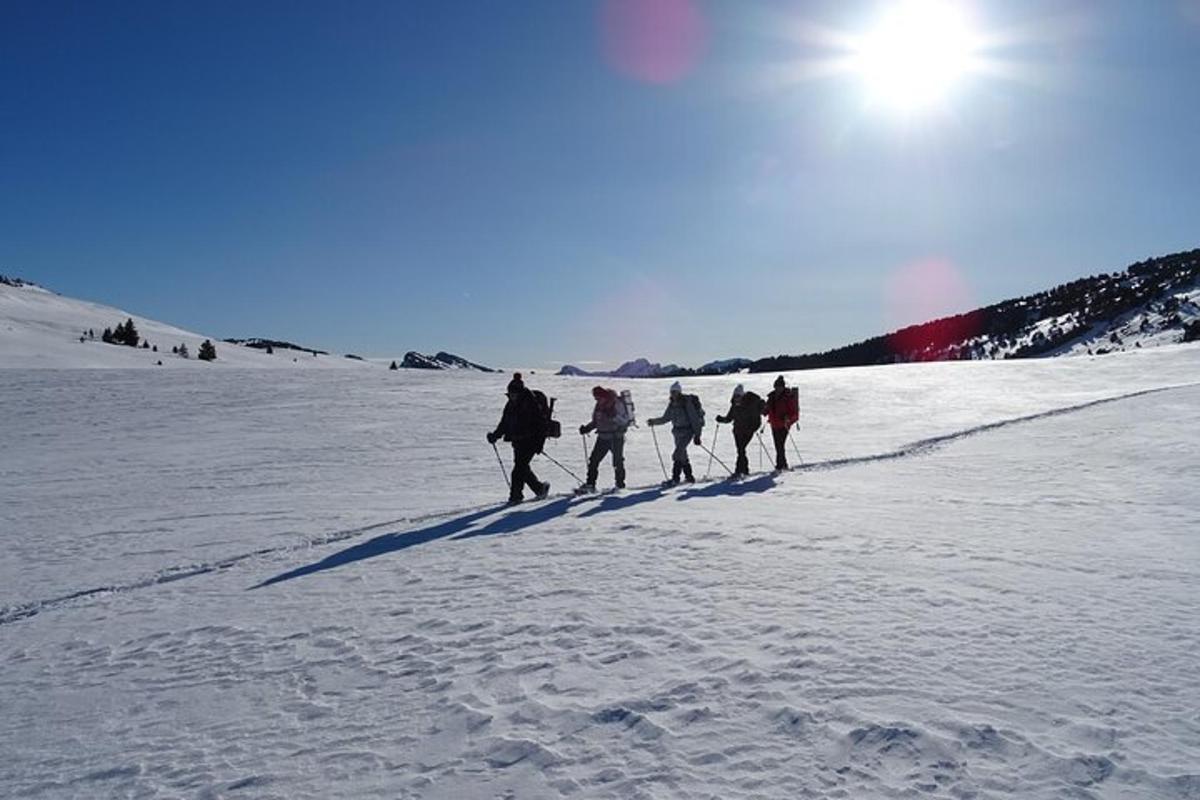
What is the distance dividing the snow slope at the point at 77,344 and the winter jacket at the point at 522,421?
29.0 metres

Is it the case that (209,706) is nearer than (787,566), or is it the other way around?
(209,706)

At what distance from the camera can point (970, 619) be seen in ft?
17.7

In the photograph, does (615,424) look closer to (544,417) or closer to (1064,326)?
(544,417)

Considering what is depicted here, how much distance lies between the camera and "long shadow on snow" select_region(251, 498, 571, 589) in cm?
809

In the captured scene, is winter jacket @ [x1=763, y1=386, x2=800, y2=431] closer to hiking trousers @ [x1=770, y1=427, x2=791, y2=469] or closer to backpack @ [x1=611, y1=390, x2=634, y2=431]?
hiking trousers @ [x1=770, y1=427, x2=791, y2=469]

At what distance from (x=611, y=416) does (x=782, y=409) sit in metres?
4.21

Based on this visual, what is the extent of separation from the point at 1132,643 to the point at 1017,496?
6.40 metres

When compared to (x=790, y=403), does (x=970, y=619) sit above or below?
below

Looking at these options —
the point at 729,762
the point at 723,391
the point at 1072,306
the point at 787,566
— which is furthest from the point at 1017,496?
the point at 1072,306

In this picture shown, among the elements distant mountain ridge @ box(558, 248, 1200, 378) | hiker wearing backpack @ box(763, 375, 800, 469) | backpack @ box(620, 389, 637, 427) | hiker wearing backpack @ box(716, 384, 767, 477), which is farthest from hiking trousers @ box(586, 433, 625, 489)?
distant mountain ridge @ box(558, 248, 1200, 378)

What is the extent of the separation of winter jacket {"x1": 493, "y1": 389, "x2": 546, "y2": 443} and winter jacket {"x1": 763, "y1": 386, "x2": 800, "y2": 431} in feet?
18.4

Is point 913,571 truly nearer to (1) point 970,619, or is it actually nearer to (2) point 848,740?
(1) point 970,619

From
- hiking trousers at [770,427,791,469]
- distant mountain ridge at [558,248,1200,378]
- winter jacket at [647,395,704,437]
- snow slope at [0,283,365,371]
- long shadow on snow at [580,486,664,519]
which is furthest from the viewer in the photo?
distant mountain ridge at [558,248,1200,378]

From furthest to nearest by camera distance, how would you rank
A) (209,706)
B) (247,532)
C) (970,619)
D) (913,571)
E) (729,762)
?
(247,532) < (913,571) < (970,619) < (209,706) < (729,762)
